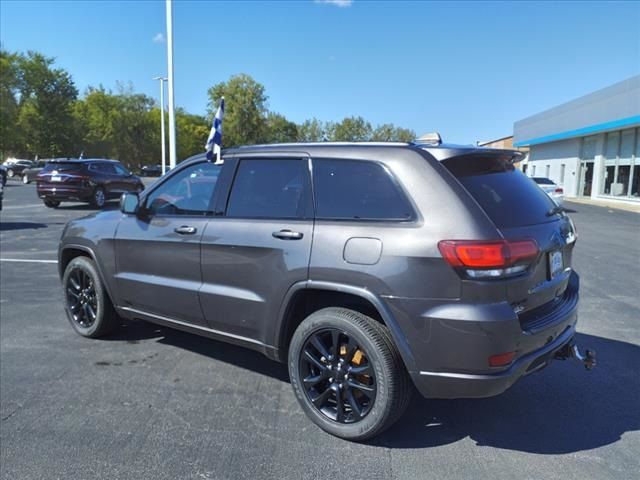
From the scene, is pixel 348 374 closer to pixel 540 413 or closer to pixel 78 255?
pixel 540 413

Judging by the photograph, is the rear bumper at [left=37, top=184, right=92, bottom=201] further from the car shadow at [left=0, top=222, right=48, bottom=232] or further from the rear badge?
the rear badge

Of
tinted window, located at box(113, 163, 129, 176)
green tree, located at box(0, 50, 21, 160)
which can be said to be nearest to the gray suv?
tinted window, located at box(113, 163, 129, 176)

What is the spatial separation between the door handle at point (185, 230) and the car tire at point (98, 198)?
15593 millimetres

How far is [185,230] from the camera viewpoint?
152 inches

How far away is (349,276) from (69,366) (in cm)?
275

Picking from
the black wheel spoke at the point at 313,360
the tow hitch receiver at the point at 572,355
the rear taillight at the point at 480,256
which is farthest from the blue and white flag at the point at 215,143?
the tow hitch receiver at the point at 572,355

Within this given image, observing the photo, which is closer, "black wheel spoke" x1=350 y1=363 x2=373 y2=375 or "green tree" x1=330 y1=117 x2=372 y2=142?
"black wheel spoke" x1=350 y1=363 x2=373 y2=375

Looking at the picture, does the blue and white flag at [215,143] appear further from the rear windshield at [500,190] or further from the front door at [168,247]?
the rear windshield at [500,190]

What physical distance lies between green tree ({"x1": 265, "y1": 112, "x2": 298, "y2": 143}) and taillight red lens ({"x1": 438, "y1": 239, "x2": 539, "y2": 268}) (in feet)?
244

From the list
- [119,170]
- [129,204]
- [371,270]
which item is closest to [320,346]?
[371,270]

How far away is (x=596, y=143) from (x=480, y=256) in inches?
1411

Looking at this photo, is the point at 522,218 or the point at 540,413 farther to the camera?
the point at 540,413

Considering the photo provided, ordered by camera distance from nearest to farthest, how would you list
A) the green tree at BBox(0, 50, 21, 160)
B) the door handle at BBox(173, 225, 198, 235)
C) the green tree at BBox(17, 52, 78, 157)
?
the door handle at BBox(173, 225, 198, 235), the green tree at BBox(0, 50, 21, 160), the green tree at BBox(17, 52, 78, 157)

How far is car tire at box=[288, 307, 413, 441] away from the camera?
2.96 meters
